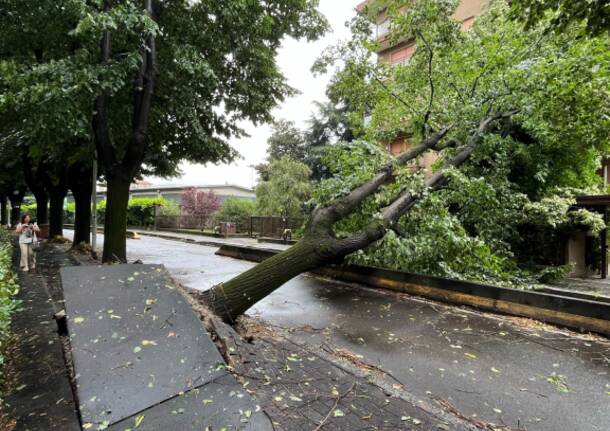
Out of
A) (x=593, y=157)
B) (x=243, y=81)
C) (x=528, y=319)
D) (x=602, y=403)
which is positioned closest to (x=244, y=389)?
(x=602, y=403)

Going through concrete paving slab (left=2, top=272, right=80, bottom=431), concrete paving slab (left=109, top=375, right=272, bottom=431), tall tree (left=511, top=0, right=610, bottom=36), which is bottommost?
concrete paving slab (left=2, top=272, right=80, bottom=431)

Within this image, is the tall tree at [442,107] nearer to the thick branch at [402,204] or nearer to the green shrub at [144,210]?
the thick branch at [402,204]

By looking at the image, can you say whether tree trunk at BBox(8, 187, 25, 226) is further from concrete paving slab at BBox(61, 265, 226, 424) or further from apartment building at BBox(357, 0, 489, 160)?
concrete paving slab at BBox(61, 265, 226, 424)

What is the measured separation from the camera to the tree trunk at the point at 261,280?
4.59 meters

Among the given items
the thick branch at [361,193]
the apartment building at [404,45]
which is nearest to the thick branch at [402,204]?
the thick branch at [361,193]

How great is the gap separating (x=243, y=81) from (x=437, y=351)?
8.14 meters

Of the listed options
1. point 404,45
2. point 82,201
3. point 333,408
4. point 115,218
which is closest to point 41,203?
point 82,201

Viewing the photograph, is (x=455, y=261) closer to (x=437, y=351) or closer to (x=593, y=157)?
(x=437, y=351)

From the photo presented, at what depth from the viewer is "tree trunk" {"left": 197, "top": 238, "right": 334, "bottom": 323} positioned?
4590mm

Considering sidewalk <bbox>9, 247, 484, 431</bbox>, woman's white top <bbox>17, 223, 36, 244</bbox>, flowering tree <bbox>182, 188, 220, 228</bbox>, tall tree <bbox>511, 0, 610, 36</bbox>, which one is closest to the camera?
sidewalk <bbox>9, 247, 484, 431</bbox>

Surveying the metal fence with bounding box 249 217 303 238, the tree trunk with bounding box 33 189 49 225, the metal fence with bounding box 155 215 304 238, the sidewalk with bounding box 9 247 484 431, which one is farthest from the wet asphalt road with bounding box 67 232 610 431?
the tree trunk with bounding box 33 189 49 225

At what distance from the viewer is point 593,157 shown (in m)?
10.7

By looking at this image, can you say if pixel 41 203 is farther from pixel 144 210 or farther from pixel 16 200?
pixel 16 200

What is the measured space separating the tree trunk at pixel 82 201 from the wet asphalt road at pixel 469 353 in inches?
374
